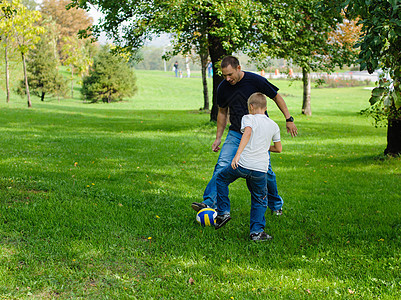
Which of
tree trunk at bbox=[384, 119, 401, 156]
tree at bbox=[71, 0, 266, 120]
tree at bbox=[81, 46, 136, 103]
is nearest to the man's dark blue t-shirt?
tree trunk at bbox=[384, 119, 401, 156]

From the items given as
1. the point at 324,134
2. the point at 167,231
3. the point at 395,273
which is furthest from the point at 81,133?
the point at 395,273

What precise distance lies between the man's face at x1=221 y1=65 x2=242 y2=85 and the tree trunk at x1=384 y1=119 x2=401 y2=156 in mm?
6290

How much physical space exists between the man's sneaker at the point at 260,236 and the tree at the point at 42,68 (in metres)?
34.2

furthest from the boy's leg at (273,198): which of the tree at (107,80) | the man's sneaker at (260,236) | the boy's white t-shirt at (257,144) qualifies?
the tree at (107,80)

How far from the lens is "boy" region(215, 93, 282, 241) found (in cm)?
447

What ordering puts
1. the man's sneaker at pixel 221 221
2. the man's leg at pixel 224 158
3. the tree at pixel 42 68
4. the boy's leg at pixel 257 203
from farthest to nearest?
the tree at pixel 42 68 < the man's leg at pixel 224 158 < the man's sneaker at pixel 221 221 < the boy's leg at pixel 257 203

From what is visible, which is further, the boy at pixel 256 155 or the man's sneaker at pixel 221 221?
the man's sneaker at pixel 221 221

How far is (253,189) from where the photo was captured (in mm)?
4688

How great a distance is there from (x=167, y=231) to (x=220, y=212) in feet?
2.29

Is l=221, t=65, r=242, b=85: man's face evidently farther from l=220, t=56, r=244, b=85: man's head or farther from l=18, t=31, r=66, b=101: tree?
l=18, t=31, r=66, b=101: tree

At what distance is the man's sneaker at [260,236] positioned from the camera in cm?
467

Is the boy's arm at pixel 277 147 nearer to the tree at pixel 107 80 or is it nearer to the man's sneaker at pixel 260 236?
the man's sneaker at pixel 260 236

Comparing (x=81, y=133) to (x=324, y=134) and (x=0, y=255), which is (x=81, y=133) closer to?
(x=324, y=134)

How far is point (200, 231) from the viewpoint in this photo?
16.1 feet
